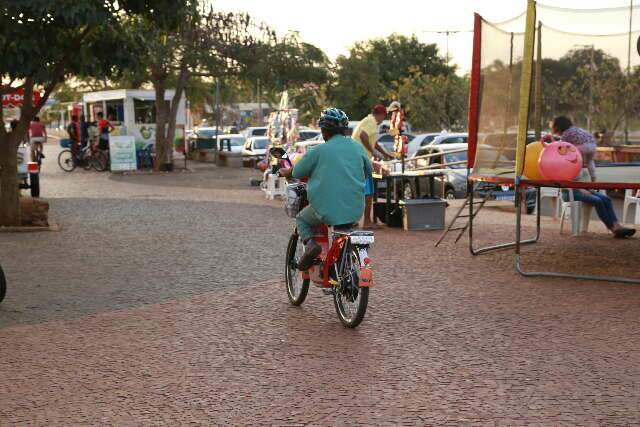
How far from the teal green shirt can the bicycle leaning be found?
2632cm

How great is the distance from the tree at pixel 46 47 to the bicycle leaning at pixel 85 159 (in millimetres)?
17260

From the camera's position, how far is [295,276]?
8562mm

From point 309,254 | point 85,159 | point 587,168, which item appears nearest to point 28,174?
point 85,159

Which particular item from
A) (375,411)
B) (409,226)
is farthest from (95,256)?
(375,411)

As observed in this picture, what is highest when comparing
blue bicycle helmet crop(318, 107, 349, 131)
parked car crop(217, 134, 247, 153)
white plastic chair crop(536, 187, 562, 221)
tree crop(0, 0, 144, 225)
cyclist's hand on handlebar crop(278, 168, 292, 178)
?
tree crop(0, 0, 144, 225)

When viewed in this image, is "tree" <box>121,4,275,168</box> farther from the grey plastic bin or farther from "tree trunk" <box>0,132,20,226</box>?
the grey plastic bin

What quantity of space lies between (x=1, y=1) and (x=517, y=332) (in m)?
8.51

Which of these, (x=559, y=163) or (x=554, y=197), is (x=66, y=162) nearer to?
(x=554, y=197)

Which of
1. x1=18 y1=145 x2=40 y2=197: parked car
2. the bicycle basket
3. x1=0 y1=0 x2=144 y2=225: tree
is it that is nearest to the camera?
the bicycle basket

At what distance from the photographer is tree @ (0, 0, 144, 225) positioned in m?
12.8

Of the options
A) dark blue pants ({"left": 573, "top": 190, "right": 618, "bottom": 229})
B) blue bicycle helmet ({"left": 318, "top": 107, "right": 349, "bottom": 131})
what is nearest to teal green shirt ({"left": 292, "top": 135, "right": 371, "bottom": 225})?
blue bicycle helmet ({"left": 318, "top": 107, "right": 349, "bottom": 131})

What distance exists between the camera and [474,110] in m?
12.4

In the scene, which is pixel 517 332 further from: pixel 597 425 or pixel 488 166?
pixel 488 166

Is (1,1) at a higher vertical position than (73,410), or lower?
higher
